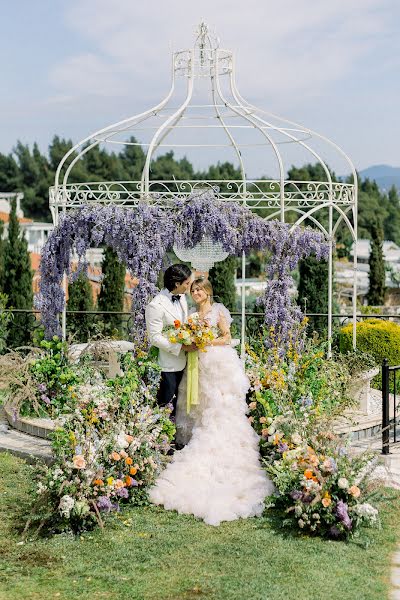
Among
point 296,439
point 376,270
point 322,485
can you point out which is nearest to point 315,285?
point 376,270

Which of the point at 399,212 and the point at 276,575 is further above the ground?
the point at 399,212

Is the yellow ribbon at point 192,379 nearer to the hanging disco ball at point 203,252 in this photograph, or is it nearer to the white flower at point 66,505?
the white flower at point 66,505

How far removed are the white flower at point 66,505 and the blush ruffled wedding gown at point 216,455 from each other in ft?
3.26

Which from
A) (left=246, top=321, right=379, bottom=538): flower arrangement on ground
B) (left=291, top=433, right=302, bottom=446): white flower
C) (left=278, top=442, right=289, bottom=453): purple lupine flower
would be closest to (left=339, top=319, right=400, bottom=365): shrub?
(left=246, top=321, right=379, bottom=538): flower arrangement on ground

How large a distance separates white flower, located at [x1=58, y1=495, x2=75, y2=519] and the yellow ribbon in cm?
177

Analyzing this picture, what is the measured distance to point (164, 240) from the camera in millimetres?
8961

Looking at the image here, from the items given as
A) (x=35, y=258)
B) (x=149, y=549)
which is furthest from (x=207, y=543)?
(x=35, y=258)

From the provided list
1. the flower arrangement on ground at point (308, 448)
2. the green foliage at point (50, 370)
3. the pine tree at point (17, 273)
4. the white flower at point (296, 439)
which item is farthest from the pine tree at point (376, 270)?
the white flower at point (296, 439)

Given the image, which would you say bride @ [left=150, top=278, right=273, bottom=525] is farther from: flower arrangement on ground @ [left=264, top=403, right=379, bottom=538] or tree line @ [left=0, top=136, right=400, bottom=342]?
tree line @ [left=0, top=136, right=400, bottom=342]

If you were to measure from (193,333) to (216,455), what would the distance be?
3.51 feet

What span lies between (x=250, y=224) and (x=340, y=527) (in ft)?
13.1

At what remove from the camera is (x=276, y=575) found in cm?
A: 549

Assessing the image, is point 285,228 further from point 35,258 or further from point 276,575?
point 35,258

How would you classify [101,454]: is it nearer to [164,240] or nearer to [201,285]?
[201,285]
